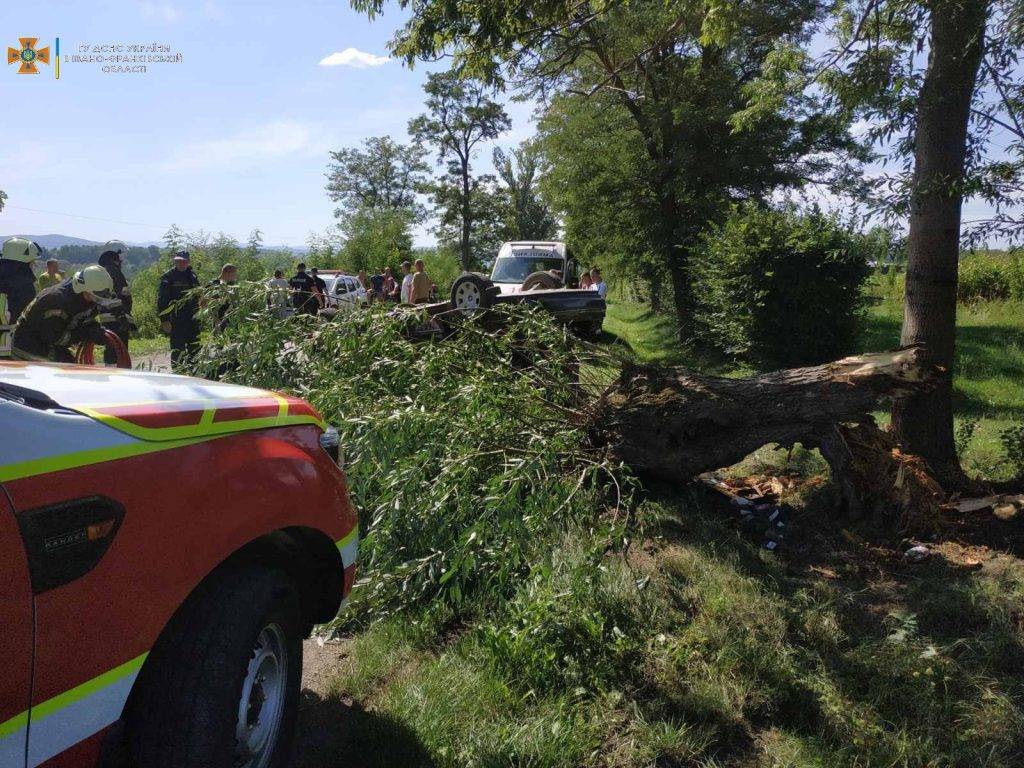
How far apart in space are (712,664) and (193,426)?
243 centimetres

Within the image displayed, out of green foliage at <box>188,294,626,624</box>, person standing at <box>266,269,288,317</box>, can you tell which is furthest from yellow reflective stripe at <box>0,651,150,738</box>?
person standing at <box>266,269,288,317</box>

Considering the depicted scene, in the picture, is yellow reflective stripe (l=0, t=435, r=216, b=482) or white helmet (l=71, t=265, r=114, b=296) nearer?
yellow reflective stripe (l=0, t=435, r=216, b=482)

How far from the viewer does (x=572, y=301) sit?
9.83 meters

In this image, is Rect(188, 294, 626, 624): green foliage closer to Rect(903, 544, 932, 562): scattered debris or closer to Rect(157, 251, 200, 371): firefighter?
Rect(903, 544, 932, 562): scattered debris

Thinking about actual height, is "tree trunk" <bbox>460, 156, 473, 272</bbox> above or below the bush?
above

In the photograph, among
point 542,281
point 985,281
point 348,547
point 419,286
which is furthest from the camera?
point 985,281

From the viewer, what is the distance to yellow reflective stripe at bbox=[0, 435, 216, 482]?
1.66m

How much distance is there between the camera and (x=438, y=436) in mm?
4473

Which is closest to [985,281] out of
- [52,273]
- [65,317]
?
[65,317]

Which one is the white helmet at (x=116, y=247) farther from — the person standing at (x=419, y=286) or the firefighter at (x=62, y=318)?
the person standing at (x=419, y=286)

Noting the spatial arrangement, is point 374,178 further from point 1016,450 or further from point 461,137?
point 1016,450

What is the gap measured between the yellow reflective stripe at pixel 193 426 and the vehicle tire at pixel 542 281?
36.3 ft

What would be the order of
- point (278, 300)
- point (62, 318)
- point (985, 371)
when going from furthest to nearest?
point (985, 371)
point (62, 318)
point (278, 300)

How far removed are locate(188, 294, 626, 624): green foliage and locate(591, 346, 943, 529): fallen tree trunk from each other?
396 mm
